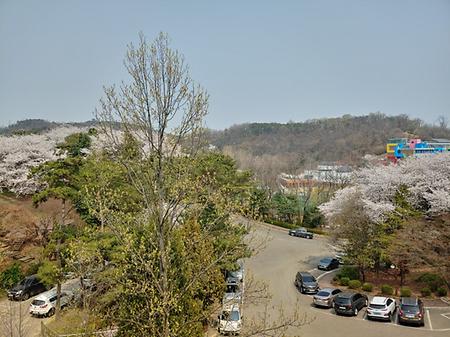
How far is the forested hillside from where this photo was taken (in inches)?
2953

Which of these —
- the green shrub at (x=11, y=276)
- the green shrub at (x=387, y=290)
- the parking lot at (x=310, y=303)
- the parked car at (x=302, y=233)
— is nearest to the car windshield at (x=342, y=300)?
the parking lot at (x=310, y=303)

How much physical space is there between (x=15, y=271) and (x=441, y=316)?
1872 cm

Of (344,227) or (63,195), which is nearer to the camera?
(63,195)

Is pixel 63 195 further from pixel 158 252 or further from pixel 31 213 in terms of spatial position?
pixel 158 252

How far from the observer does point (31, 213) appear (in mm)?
23562

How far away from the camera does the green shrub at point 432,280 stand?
20.0m

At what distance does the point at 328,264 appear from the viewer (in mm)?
25312

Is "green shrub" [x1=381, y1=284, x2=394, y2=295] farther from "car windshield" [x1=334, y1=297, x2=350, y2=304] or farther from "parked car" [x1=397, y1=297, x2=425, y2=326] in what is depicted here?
"car windshield" [x1=334, y1=297, x2=350, y2=304]

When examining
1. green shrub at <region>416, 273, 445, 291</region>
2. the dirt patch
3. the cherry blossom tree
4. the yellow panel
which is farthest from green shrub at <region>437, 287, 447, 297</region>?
the yellow panel

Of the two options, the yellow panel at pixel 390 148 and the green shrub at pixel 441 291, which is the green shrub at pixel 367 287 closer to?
the green shrub at pixel 441 291

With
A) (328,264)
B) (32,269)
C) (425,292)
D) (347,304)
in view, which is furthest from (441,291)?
(32,269)

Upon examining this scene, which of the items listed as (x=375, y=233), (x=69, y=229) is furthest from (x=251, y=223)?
(x=375, y=233)

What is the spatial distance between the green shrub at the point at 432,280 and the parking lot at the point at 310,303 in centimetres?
186

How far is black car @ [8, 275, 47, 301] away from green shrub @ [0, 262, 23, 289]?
3.06 feet
